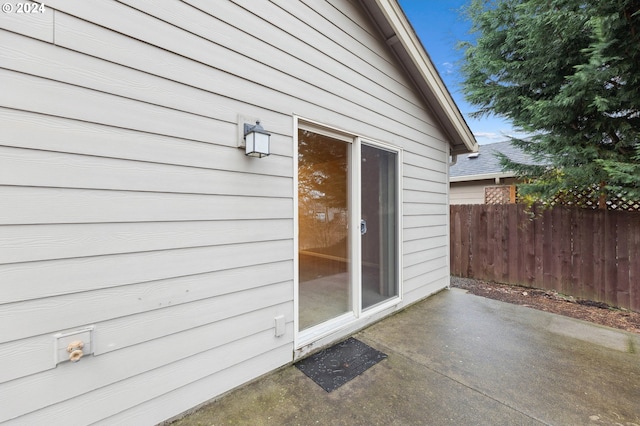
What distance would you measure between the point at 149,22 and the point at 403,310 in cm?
365

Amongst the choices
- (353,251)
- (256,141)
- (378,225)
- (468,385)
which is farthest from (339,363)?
(256,141)

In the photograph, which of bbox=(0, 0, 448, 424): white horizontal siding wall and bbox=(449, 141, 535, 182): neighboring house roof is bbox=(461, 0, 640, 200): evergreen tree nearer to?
bbox=(449, 141, 535, 182): neighboring house roof

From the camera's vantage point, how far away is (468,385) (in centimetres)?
198

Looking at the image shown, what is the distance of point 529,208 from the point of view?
4.55 metres

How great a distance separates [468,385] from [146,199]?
2.53 metres

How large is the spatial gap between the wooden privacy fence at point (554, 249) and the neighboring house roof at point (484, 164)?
282 cm

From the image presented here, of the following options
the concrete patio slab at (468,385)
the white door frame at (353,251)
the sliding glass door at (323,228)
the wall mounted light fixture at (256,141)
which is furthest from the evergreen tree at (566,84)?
the wall mounted light fixture at (256,141)

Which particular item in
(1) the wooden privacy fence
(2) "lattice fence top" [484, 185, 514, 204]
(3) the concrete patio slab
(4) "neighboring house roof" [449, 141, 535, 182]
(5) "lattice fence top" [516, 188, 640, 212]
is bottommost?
(3) the concrete patio slab

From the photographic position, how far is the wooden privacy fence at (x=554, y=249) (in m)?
3.74

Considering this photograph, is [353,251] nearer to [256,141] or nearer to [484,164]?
[256,141]

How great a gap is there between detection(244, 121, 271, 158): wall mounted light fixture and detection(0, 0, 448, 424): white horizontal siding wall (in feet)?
0.33

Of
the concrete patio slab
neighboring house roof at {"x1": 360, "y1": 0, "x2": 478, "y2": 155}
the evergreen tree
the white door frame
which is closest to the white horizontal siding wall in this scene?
the white door frame

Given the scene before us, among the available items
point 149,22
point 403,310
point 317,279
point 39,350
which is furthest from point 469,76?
point 39,350

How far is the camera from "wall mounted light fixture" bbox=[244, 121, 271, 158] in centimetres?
191
